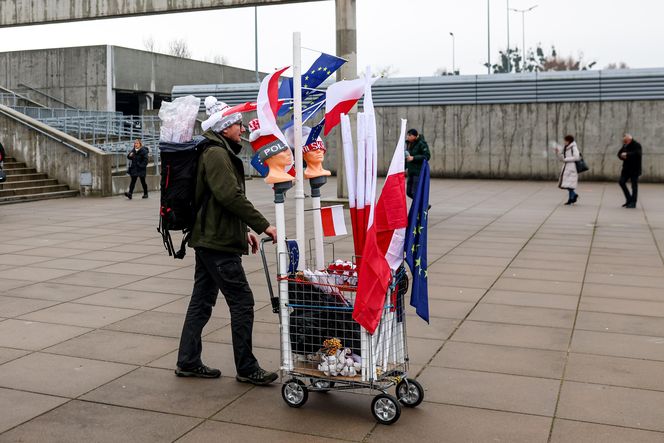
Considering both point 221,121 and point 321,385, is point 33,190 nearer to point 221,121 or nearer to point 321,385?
point 221,121

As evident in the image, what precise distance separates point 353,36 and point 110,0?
20.0 feet

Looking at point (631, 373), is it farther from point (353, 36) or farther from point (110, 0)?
point (110, 0)

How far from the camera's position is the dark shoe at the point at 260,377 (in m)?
5.33

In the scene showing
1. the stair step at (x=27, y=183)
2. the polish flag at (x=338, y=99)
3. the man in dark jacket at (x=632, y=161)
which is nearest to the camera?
the polish flag at (x=338, y=99)

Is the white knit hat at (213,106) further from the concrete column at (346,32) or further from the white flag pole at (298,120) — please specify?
the concrete column at (346,32)

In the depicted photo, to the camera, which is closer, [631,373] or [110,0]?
[631,373]

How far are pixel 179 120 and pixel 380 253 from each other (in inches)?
65.6

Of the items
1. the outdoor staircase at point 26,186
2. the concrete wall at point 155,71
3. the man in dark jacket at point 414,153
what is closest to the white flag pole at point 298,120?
the man in dark jacket at point 414,153

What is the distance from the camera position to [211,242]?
208 inches

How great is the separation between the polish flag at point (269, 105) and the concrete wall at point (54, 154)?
1728cm

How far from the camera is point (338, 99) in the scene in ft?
16.4

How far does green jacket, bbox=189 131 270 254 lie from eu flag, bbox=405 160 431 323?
983 millimetres

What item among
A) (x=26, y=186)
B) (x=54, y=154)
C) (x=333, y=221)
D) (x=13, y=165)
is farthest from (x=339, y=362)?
(x=13, y=165)

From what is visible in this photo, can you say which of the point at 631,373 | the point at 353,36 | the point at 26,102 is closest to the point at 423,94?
the point at 353,36
